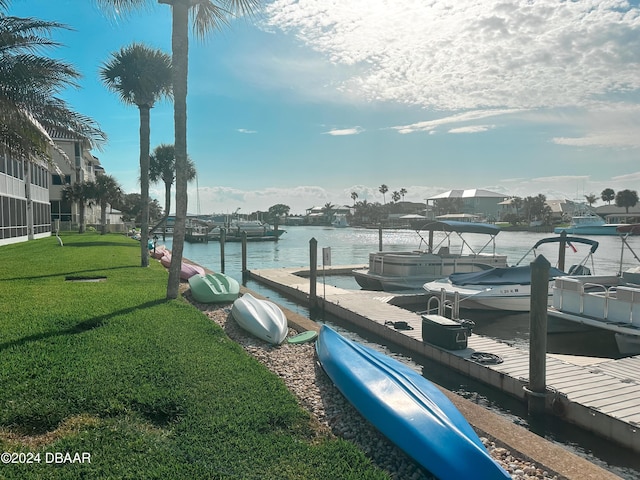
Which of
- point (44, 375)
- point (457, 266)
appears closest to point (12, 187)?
point (457, 266)

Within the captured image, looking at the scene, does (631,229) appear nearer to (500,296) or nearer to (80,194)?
(500,296)

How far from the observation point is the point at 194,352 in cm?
722

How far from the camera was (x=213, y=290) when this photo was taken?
12383 mm

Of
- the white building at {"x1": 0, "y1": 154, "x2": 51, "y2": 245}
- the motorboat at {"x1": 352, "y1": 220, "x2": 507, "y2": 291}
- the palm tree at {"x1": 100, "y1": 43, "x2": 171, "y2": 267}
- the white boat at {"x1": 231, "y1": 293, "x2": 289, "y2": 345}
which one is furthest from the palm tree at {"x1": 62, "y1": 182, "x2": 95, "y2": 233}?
the white boat at {"x1": 231, "y1": 293, "x2": 289, "y2": 345}

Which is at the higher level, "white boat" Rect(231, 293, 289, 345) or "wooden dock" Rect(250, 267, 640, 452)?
"white boat" Rect(231, 293, 289, 345)

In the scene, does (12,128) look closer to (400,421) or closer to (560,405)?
(400,421)

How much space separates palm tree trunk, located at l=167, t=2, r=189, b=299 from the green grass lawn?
2857 millimetres

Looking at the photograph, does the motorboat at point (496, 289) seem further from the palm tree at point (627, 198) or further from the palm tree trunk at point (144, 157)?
the palm tree at point (627, 198)

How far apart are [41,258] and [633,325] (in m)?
21.0

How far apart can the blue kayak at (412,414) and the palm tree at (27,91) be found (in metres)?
13.1

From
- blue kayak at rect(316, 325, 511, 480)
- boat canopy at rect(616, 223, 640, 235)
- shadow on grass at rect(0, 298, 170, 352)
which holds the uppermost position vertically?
boat canopy at rect(616, 223, 640, 235)

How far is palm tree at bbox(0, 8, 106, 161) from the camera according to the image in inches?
551

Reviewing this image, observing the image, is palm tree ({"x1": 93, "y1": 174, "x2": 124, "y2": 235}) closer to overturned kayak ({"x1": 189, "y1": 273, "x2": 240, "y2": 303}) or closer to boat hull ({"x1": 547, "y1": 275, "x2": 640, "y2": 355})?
overturned kayak ({"x1": 189, "y1": 273, "x2": 240, "y2": 303})

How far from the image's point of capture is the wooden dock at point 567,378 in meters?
6.51
